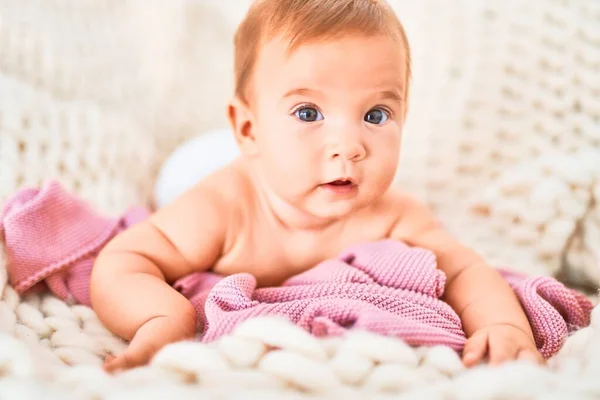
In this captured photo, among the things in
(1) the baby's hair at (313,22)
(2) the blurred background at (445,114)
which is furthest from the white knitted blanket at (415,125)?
(1) the baby's hair at (313,22)

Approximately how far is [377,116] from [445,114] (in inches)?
19.7

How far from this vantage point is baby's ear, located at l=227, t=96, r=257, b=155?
2.81ft

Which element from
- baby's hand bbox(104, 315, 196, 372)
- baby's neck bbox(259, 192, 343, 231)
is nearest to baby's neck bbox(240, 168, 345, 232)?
baby's neck bbox(259, 192, 343, 231)

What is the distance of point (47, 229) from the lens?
849 millimetres

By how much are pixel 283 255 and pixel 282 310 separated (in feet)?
0.80

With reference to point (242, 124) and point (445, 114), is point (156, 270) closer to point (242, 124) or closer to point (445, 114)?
point (242, 124)

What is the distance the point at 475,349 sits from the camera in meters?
0.64

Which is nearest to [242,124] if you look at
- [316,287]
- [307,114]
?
[307,114]

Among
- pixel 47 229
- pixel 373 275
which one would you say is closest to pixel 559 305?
pixel 373 275

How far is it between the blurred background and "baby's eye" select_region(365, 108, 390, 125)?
0.78 ft

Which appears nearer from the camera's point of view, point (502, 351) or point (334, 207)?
point (502, 351)

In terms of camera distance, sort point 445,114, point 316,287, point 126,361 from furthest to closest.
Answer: point 445,114 < point 316,287 < point 126,361

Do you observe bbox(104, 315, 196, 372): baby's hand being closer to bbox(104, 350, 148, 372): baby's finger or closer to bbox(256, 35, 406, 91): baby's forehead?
bbox(104, 350, 148, 372): baby's finger

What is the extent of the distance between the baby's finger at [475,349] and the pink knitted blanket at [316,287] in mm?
12
